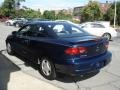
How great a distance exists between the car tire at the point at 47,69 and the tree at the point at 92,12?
37.3m

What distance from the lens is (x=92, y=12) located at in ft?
142

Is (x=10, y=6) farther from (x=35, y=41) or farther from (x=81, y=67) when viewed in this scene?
(x=81, y=67)

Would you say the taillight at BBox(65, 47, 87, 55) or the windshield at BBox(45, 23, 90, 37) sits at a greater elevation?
the windshield at BBox(45, 23, 90, 37)

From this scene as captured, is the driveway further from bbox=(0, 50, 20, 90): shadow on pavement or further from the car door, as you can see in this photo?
the car door

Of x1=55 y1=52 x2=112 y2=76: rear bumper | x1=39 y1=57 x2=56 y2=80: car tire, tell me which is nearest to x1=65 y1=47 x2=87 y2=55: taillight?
x1=55 y1=52 x2=112 y2=76: rear bumper

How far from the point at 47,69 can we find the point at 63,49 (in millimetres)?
902

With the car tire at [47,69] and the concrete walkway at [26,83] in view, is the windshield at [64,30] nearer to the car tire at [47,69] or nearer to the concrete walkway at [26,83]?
the car tire at [47,69]

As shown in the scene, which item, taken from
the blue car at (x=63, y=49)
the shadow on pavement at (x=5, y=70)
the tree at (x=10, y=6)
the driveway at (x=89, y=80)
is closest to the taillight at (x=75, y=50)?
the blue car at (x=63, y=49)

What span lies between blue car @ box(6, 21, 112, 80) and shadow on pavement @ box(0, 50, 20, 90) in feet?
2.06

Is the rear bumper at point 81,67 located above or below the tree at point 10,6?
below

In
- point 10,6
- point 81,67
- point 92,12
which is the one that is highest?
point 10,6

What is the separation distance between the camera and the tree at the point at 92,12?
4337cm

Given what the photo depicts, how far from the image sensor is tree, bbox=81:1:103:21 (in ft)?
142

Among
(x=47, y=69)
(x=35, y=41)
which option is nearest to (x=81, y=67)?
(x=47, y=69)
